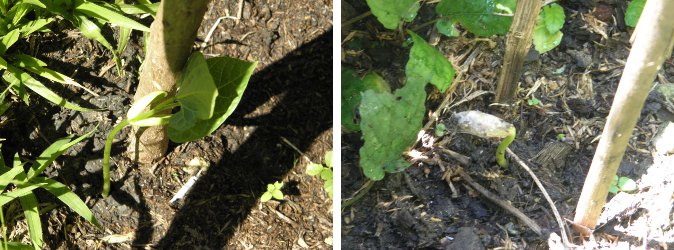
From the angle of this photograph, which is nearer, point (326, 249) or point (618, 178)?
point (618, 178)

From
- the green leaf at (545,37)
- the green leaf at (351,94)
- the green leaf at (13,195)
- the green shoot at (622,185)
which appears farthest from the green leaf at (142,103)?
the green shoot at (622,185)

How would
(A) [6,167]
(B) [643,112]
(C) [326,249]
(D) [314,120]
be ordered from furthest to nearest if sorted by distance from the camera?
(D) [314,120] → (C) [326,249] → (A) [6,167] → (B) [643,112]

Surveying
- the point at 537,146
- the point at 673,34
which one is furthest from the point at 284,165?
the point at 673,34

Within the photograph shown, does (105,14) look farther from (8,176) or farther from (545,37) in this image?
(545,37)

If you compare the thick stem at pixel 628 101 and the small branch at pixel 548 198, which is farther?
the small branch at pixel 548 198

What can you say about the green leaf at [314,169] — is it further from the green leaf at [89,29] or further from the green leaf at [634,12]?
the green leaf at [634,12]

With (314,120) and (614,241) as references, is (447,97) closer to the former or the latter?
(614,241)
